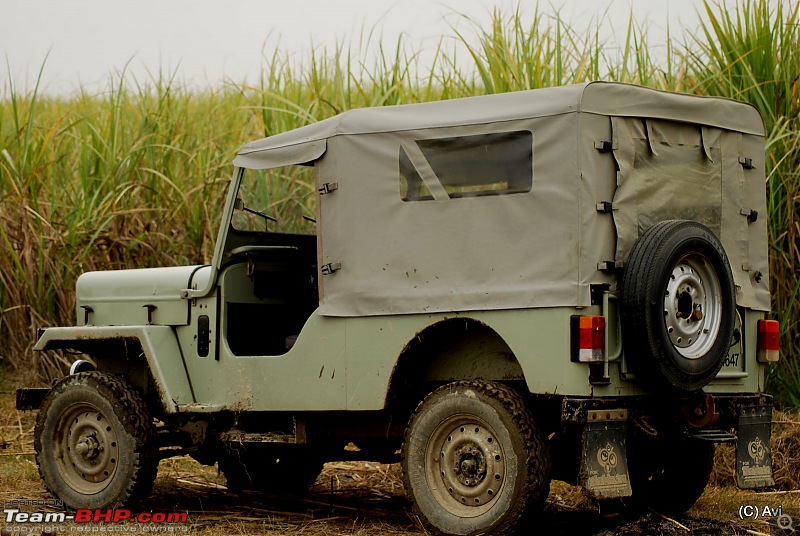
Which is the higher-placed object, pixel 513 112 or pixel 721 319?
pixel 513 112

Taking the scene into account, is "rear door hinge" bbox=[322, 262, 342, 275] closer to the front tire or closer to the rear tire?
the front tire

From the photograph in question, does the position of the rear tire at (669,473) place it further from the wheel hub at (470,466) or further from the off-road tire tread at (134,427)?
the off-road tire tread at (134,427)

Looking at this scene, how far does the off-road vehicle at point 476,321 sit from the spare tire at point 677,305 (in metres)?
0.01

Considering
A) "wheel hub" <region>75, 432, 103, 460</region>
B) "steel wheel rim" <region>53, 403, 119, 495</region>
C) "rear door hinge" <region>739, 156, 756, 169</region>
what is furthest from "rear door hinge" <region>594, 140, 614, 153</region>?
"wheel hub" <region>75, 432, 103, 460</region>

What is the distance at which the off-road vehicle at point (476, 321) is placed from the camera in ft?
17.6

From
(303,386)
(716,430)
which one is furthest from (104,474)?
(716,430)

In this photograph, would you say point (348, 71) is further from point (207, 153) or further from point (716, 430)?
point (716, 430)

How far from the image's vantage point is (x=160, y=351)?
22.1ft

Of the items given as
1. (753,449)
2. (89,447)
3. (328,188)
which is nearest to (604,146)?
(328,188)

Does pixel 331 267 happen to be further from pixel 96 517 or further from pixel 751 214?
pixel 751 214

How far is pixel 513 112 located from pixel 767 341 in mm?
2023

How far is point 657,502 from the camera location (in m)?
6.62

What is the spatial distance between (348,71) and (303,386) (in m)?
5.49

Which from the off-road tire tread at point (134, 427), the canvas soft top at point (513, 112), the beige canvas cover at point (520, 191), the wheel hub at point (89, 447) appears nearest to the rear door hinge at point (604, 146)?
the beige canvas cover at point (520, 191)
